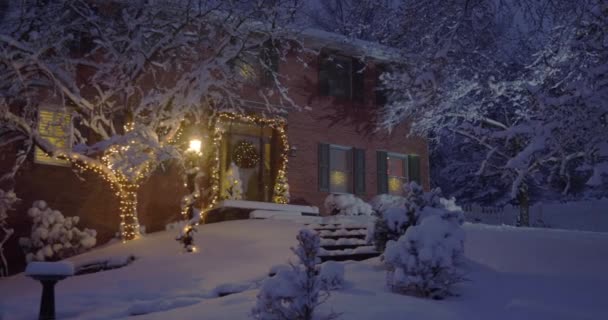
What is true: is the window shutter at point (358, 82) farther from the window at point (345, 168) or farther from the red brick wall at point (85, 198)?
the red brick wall at point (85, 198)

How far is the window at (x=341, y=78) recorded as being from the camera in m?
20.0

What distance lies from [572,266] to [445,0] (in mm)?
4712

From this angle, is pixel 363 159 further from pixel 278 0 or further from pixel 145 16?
pixel 145 16

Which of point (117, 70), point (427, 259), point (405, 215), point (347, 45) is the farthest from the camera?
point (347, 45)

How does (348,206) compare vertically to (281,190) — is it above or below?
below

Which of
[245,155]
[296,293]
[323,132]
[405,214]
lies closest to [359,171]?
[323,132]

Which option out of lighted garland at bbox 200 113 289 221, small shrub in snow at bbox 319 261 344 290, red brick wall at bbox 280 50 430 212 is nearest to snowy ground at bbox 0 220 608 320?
small shrub in snow at bbox 319 261 344 290

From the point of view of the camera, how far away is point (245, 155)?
60.6 feet

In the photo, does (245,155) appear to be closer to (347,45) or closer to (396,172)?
(347,45)

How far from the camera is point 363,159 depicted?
2023 centimetres

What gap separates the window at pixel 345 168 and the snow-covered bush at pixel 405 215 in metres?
9.37

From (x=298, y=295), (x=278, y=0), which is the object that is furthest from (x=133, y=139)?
(x=298, y=295)

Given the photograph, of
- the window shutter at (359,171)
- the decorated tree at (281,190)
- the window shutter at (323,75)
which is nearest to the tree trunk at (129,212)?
the decorated tree at (281,190)

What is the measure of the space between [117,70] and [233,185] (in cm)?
458
